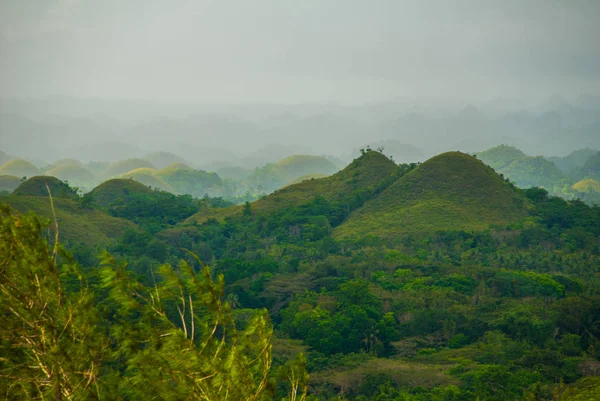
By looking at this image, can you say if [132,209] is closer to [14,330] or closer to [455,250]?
[455,250]

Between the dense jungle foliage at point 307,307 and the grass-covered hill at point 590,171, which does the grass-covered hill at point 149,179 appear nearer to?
the dense jungle foliage at point 307,307

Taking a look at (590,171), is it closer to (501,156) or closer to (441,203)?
(501,156)

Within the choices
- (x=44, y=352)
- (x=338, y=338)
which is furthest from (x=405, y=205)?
(x=44, y=352)

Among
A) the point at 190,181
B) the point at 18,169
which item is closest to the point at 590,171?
the point at 190,181

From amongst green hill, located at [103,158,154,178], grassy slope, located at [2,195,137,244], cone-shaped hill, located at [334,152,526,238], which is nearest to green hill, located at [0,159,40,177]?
green hill, located at [103,158,154,178]

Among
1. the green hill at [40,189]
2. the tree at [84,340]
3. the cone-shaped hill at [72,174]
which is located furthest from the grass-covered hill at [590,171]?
the tree at [84,340]

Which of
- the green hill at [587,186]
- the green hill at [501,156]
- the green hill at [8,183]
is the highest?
the green hill at [501,156]
